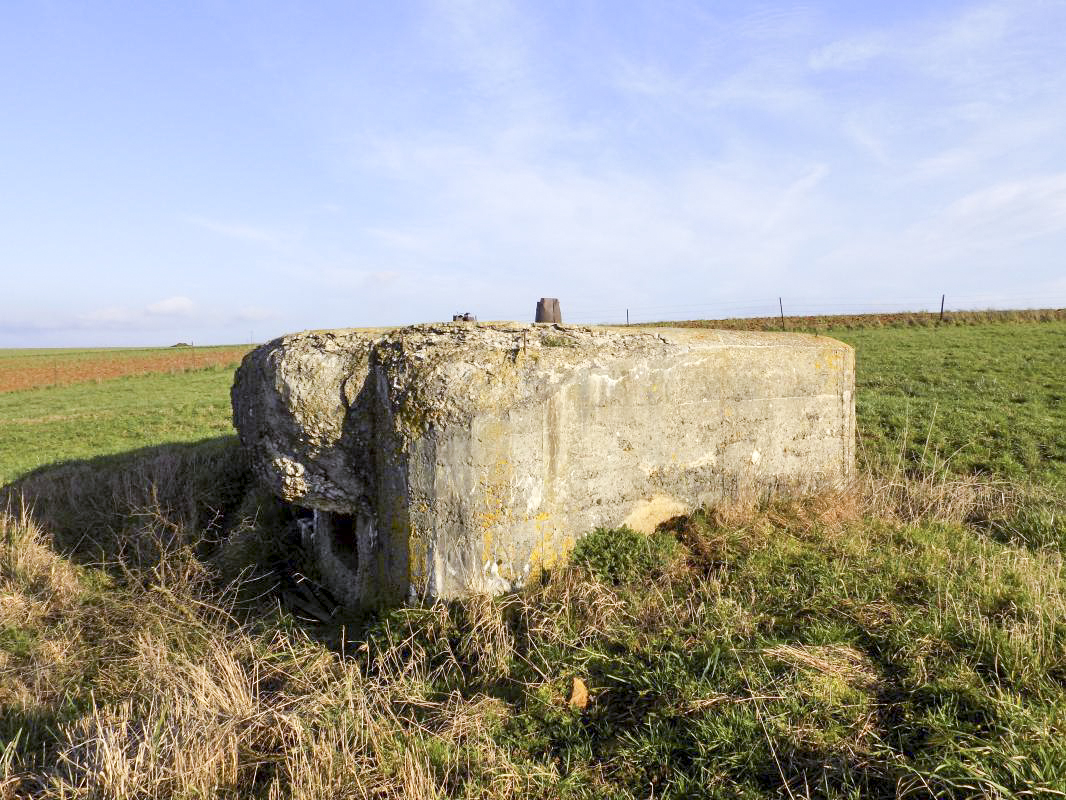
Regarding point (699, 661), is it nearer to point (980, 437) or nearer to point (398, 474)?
point (398, 474)

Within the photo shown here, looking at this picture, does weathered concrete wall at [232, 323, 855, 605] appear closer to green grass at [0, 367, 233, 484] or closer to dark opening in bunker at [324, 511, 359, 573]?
dark opening in bunker at [324, 511, 359, 573]

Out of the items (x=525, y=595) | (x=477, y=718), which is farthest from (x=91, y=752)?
(x=525, y=595)

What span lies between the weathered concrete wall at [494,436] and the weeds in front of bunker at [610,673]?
1.09ft

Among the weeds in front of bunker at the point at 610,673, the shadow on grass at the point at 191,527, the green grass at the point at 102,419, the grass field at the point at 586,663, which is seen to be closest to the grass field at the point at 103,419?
the green grass at the point at 102,419

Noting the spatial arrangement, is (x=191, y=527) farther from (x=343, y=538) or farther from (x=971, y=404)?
(x=971, y=404)

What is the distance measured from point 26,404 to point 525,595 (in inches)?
933

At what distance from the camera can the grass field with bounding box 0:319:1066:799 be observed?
9.90 ft

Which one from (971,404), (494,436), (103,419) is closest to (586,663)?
(494,436)

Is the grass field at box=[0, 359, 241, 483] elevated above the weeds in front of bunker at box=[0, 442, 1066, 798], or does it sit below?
above

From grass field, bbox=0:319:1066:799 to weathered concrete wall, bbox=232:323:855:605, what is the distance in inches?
12.0

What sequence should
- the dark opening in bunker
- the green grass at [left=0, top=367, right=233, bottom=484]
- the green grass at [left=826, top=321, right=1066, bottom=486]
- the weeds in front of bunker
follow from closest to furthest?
the weeds in front of bunker → the dark opening in bunker → the green grass at [left=826, top=321, right=1066, bottom=486] → the green grass at [left=0, top=367, right=233, bottom=484]

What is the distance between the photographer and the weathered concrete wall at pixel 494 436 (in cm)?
450

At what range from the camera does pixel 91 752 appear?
136 inches

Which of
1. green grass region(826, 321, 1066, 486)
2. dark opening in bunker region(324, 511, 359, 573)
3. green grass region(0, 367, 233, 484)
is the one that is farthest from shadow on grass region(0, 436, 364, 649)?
green grass region(826, 321, 1066, 486)
